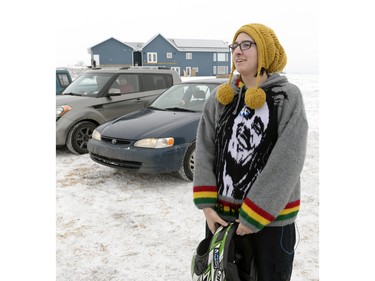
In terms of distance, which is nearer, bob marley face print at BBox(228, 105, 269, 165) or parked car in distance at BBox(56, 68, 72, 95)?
bob marley face print at BBox(228, 105, 269, 165)

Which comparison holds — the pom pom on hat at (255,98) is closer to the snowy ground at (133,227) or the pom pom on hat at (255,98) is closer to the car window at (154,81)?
the snowy ground at (133,227)

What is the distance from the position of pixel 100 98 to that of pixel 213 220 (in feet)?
19.6

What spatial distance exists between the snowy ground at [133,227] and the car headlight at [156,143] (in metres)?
0.64

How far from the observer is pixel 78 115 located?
23.2 ft

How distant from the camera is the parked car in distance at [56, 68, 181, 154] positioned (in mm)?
7074

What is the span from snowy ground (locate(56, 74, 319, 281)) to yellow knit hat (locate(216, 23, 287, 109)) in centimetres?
181

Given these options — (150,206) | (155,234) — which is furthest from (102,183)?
(155,234)

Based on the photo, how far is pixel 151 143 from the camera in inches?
197

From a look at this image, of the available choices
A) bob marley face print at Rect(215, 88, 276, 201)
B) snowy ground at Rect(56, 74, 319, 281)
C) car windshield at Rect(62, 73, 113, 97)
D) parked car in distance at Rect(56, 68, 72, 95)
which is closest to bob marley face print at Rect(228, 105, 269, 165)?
bob marley face print at Rect(215, 88, 276, 201)

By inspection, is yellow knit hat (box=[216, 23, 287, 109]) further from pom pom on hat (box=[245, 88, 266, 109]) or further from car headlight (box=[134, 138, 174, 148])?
car headlight (box=[134, 138, 174, 148])

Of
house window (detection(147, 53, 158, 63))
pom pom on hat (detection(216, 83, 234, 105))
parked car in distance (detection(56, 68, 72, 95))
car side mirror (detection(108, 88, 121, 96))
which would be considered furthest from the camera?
house window (detection(147, 53, 158, 63))

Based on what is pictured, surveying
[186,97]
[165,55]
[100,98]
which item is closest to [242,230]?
[186,97]

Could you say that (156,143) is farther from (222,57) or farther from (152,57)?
(222,57)

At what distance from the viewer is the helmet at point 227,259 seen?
1.81 metres
